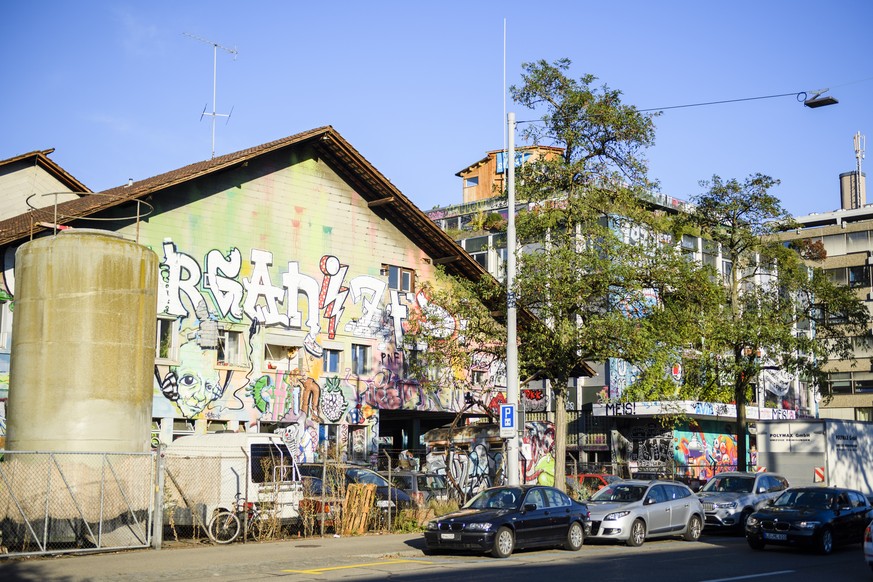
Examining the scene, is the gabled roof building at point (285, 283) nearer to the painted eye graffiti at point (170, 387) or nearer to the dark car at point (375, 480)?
the painted eye graffiti at point (170, 387)

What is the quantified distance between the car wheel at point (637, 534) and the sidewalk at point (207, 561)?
4872 millimetres

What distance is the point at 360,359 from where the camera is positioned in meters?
37.3

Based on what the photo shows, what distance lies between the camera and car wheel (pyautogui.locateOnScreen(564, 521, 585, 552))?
856 inches

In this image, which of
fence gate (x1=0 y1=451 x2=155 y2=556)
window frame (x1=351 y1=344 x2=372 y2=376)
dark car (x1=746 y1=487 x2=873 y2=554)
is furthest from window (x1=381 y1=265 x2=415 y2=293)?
A: dark car (x1=746 y1=487 x2=873 y2=554)

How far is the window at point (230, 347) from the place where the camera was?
1303 inches

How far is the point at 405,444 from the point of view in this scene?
43.2 metres

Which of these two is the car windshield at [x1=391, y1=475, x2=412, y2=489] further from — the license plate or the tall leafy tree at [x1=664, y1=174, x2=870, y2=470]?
the tall leafy tree at [x1=664, y1=174, x2=870, y2=470]

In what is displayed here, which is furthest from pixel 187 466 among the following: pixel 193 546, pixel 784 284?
pixel 784 284

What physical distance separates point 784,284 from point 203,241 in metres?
24.8

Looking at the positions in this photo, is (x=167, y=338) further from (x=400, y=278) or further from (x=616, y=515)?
(x=616, y=515)

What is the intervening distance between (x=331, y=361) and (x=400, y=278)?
5.01 metres

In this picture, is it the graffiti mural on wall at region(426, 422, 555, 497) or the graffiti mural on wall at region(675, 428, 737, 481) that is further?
the graffiti mural on wall at region(675, 428, 737, 481)

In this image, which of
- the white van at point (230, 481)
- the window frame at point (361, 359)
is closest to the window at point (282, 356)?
the window frame at point (361, 359)

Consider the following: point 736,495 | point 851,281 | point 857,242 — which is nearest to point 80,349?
point 736,495
